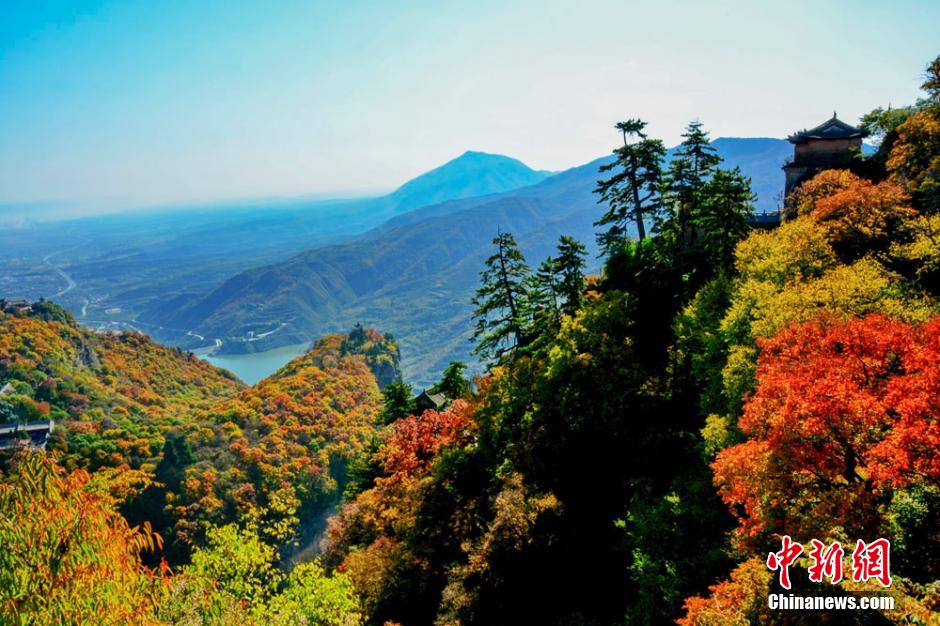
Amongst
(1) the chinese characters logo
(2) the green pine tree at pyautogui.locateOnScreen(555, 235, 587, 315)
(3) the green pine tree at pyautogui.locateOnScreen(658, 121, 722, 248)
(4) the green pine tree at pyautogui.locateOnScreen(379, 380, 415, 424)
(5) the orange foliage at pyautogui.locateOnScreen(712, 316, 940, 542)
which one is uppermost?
(3) the green pine tree at pyautogui.locateOnScreen(658, 121, 722, 248)

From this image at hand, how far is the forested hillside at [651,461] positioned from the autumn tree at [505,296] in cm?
24

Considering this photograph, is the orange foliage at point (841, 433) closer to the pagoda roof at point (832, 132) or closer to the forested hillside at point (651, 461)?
the forested hillside at point (651, 461)

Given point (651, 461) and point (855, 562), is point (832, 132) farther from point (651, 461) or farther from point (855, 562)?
point (855, 562)

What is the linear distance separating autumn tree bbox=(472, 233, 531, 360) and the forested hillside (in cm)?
24

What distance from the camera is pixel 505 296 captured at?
34375mm

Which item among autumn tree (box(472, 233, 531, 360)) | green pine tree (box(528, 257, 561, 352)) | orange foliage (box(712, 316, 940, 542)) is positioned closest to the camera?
orange foliage (box(712, 316, 940, 542))

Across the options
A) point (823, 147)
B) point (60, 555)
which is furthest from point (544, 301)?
point (823, 147)

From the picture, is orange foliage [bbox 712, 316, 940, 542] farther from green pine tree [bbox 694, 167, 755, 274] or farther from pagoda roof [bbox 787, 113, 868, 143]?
pagoda roof [bbox 787, 113, 868, 143]

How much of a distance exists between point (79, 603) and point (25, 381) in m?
102

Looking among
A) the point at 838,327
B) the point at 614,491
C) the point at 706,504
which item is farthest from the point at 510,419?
the point at 838,327

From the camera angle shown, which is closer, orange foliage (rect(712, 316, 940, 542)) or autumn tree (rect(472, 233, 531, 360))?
orange foliage (rect(712, 316, 940, 542))

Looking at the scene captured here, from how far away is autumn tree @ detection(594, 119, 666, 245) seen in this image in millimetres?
35656

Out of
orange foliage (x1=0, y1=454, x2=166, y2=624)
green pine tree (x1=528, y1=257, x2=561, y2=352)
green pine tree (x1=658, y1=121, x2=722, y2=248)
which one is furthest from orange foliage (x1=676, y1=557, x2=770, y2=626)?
green pine tree (x1=658, y1=121, x2=722, y2=248)

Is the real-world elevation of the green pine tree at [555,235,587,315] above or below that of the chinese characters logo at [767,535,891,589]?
above
